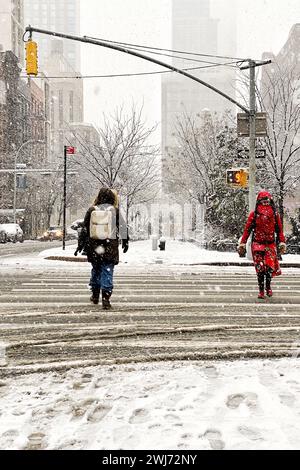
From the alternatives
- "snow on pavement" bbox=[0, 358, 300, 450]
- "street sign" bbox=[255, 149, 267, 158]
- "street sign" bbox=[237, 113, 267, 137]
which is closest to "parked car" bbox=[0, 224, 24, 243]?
"street sign" bbox=[237, 113, 267, 137]

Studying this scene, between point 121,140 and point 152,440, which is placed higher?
point 121,140

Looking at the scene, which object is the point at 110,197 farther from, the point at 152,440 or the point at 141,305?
the point at 152,440

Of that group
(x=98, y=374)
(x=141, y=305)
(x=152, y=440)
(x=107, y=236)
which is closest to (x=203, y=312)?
(x=141, y=305)

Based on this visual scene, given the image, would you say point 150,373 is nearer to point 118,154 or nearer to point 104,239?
point 104,239

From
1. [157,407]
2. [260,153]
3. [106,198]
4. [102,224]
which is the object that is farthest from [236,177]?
[157,407]

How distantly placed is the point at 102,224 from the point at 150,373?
3691 mm

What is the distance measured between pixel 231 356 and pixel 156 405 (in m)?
1.60

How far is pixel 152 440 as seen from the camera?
325cm

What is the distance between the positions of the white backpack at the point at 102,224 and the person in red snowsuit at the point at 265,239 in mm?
2188

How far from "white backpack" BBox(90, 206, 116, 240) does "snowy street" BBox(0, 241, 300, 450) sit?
104cm

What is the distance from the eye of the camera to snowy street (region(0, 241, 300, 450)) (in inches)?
134

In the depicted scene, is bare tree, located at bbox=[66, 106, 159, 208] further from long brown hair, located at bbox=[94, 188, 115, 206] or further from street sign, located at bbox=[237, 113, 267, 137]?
long brown hair, located at bbox=[94, 188, 115, 206]

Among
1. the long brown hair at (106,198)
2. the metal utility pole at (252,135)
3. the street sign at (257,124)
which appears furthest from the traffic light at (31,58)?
the long brown hair at (106,198)

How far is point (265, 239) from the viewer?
29.9 feet
